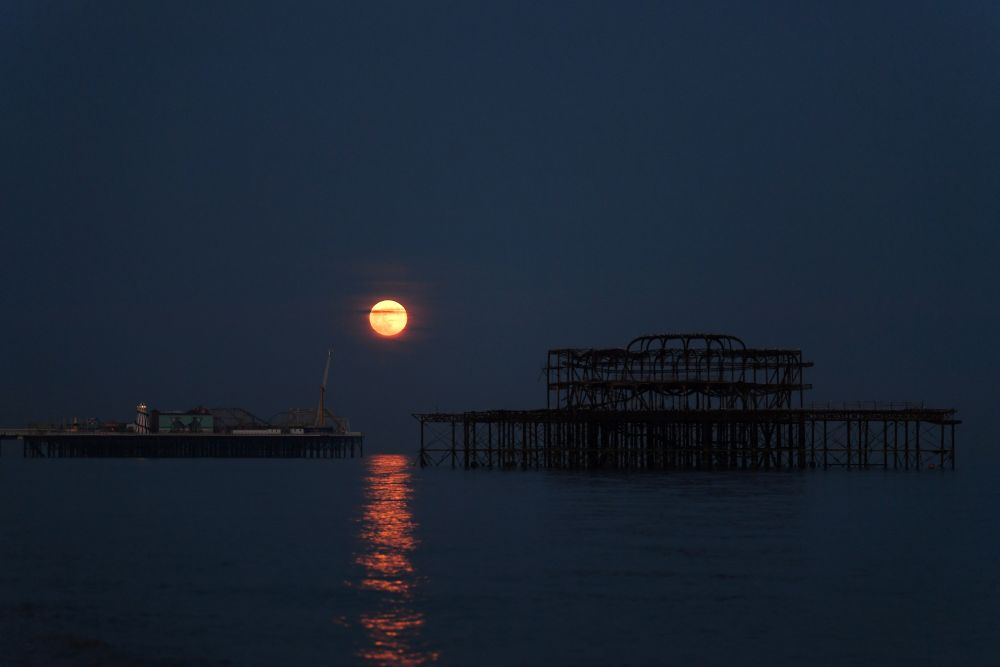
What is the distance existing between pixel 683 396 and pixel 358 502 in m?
35.4

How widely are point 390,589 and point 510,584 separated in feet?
10.3

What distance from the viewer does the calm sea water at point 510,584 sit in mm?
23781

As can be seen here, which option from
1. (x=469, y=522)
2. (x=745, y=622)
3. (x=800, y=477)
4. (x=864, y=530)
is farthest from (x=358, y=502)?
(x=745, y=622)

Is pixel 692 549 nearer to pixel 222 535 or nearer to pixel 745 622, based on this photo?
pixel 745 622

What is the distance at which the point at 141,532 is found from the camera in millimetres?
47156

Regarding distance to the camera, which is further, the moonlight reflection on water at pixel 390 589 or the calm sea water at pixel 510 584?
the calm sea water at pixel 510 584

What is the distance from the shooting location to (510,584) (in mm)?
31531

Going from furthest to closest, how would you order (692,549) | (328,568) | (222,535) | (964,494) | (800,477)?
(800,477) → (964,494) → (222,535) → (692,549) → (328,568)

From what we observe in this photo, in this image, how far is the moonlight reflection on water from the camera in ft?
76.7

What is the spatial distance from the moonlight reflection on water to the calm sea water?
0.10 m

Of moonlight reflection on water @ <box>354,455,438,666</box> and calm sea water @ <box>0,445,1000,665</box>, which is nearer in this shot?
moonlight reflection on water @ <box>354,455,438,666</box>

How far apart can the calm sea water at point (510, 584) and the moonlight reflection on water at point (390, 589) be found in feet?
0.32

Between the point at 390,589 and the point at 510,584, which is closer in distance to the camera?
the point at 390,589

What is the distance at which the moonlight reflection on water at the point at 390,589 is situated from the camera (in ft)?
76.7
